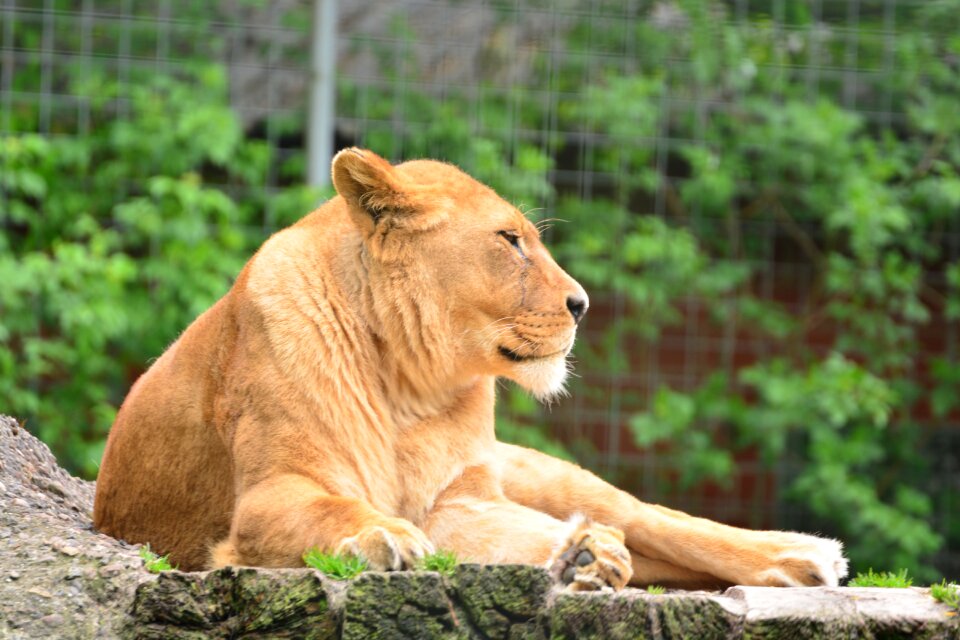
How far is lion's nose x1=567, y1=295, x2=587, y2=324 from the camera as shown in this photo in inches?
144

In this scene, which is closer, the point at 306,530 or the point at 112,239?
the point at 306,530

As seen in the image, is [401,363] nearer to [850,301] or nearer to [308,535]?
[308,535]

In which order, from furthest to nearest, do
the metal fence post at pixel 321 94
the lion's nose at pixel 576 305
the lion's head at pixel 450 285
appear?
the metal fence post at pixel 321 94 < the lion's nose at pixel 576 305 < the lion's head at pixel 450 285

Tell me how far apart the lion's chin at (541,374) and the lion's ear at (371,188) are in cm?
50

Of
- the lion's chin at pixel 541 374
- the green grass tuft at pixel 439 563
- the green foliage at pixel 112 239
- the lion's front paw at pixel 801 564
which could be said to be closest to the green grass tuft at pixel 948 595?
the lion's front paw at pixel 801 564

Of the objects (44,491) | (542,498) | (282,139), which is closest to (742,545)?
(542,498)

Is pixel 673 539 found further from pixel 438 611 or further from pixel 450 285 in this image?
pixel 438 611

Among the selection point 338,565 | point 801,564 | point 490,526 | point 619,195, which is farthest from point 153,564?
point 619,195

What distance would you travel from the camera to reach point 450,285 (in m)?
3.57

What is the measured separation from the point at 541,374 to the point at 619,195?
4.15 m

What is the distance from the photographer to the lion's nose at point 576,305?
3646 millimetres

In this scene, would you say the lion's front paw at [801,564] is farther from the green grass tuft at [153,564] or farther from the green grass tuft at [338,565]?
the green grass tuft at [153,564]

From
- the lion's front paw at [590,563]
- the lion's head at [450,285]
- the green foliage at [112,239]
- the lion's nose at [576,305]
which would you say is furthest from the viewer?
the green foliage at [112,239]

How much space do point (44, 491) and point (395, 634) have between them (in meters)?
1.79
